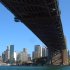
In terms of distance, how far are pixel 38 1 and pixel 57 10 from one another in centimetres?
589

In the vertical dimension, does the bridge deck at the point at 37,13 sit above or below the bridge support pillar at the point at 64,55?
above

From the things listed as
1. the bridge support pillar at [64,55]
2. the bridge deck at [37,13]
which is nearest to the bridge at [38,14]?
the bridge deck at [37,13]

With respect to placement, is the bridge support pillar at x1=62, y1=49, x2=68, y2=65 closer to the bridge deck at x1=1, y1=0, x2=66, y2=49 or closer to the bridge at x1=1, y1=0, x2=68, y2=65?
the bridge at x1=1, y1=0, x2=68, y2=65

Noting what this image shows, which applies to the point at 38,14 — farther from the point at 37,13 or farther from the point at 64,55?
the point at 64,55

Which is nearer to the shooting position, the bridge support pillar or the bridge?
the bridge

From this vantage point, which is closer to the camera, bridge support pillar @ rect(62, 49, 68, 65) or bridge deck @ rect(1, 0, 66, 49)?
bridge deck @ rect(1, 0, 66, 49)

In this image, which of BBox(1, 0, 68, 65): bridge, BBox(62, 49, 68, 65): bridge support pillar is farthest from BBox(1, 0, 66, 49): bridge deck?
BBox(62, 49, 68, 65): bridge support pillar

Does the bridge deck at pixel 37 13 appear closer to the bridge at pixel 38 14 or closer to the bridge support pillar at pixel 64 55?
the bridge at pixel 38 14

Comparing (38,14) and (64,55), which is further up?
(38,14)

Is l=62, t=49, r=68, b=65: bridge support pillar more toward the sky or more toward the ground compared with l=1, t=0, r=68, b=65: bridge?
more toward the ground

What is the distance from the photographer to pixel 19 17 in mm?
52125

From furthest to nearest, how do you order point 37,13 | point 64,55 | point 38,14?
point 64,55 < point 38,14 < point 37,13

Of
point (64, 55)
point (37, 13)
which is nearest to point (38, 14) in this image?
point (37, 13)

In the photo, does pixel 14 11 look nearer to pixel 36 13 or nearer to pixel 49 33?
pixel 36 13
